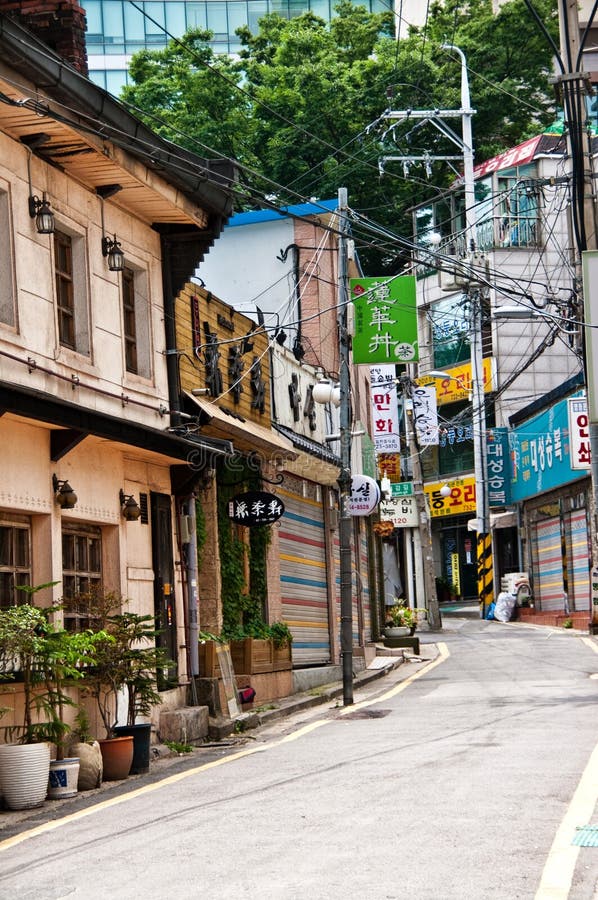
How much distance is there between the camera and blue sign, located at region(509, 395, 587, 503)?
42.0 metres

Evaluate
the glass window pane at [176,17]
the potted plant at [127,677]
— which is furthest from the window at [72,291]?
the glass window pane at [176,17]

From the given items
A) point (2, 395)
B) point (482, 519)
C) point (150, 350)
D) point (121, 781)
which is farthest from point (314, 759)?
point (482, 519)

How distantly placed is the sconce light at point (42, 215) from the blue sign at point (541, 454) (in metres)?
26.5

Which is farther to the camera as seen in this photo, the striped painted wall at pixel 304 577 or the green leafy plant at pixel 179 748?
the striped painted wall at pixel 304 577

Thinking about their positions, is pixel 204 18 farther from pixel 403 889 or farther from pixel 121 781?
pixel 403 889

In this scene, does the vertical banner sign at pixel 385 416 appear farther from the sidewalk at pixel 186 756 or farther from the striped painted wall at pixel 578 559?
the sidewalk at pixel 186 756

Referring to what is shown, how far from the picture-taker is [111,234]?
58.4ft

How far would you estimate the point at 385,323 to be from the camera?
26.2 metres

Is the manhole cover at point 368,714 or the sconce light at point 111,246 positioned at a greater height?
the sconce light at point 111,246

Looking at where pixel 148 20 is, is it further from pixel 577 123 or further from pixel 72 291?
pixel 72 291

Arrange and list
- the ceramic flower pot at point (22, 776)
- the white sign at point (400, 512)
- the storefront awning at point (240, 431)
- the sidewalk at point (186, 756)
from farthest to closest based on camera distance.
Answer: the white sign at point (400, 512), the storefront awning at point (240, 431), the ceramic flower pot at point (22, 776), the sidewalk at point (186, 756)

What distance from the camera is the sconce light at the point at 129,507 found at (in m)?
17.3

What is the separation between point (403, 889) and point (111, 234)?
38.7 feet

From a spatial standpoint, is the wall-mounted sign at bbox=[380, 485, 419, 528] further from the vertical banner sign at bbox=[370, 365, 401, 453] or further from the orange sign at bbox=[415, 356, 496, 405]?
→ the vertical banner sign at bbox=[370, 365, 401, 453]
